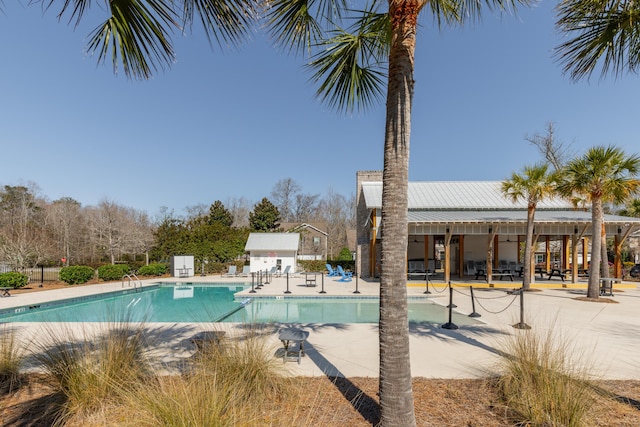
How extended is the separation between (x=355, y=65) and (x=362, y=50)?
22 cm

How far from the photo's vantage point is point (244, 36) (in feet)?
8.50

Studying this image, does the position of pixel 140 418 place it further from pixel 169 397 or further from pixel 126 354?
pixel 126 354

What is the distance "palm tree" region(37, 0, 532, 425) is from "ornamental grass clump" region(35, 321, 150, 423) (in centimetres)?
263

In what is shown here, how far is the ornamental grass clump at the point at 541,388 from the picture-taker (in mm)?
2955

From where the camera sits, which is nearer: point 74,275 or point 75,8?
point 75,8

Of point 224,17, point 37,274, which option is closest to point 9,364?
point 224,17

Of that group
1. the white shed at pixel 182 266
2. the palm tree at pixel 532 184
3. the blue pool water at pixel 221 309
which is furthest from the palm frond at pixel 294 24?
the white shed at pixel 182 266

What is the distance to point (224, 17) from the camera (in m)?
2.49

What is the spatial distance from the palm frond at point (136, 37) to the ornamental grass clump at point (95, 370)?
2969 millimetres

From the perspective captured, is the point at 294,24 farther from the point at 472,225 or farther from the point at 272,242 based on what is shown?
the point at 272,242

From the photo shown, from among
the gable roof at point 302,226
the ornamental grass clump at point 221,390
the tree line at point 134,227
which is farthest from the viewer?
the gable roof at point 302,226

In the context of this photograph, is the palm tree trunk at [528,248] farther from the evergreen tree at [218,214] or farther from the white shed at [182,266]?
the evergreen tree at [218,214]

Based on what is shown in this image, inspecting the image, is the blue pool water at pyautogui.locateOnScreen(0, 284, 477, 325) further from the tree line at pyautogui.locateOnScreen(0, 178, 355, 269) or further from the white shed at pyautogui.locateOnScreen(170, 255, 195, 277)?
the tree line at pyautogui.locateOnScreen(0, 178, 355, 269)

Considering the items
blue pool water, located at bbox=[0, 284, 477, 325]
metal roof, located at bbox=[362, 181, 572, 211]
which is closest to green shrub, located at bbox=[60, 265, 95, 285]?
blue pool water, located at bbox=[0, 284, 477, 325]
